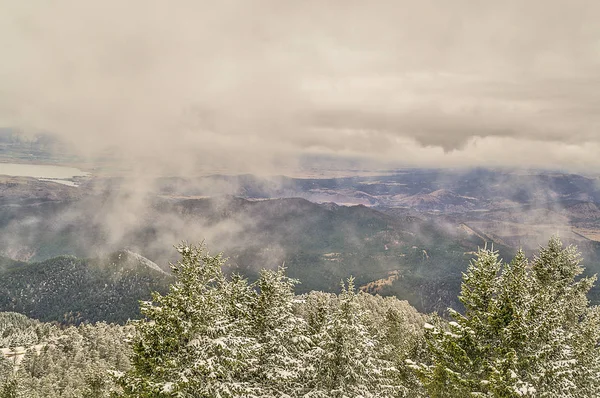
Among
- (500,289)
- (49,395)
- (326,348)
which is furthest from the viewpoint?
(49,395)

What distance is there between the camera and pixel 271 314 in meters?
21.8

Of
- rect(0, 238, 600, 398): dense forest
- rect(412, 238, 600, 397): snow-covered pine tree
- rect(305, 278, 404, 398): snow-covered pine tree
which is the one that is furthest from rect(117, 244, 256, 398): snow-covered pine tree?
rect(412, 238, 600, 397): snow-covered pine tree

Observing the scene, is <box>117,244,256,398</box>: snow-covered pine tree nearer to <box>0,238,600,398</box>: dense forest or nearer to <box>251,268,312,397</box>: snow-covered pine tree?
<box>0,238,600,398</box>: dense forest

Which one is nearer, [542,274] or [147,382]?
[147,382]

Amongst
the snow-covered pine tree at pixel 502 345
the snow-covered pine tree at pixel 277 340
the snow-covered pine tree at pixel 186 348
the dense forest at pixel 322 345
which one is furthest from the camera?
the snow-covered pine tree at pixel 277 340

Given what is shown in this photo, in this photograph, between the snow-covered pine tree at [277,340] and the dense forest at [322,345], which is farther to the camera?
the snow-covered pine tree at [277,340]

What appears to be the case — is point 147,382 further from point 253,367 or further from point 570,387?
point 570,387

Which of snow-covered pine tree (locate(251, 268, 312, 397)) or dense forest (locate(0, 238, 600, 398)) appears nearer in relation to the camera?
dense forest (locate(0, 238, 600, 398))

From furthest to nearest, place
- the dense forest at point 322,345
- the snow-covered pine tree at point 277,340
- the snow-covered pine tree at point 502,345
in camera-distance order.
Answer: the snow-covered pine tree at point 277,340
the dense forest at point 322,345
the snow-covered pine tree at point 502,345

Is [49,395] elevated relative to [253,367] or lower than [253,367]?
lower

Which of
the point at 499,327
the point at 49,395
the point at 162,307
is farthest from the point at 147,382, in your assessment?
the point at 49,395

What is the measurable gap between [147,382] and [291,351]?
8.66 metres

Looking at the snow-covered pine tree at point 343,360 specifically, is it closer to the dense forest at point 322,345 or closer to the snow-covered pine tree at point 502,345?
the dense forest at point 322,345

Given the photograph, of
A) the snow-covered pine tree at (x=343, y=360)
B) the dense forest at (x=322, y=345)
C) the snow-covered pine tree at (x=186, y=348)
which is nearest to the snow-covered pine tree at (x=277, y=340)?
the dense forest at (x=322, y=345)
